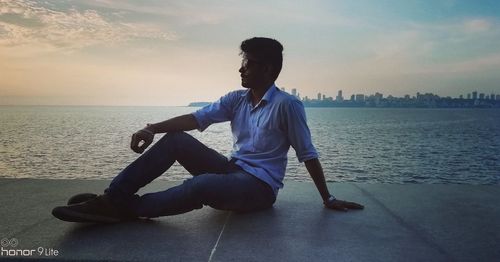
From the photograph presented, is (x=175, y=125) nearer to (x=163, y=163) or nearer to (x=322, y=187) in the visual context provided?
(x=163, y=163)

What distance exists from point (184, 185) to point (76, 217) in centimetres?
85

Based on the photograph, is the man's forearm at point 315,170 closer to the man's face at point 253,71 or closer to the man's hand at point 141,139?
the man's face at point 253,71

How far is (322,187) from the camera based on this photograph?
397cm

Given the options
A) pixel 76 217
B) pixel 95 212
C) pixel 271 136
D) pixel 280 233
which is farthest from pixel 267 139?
pixel 76 217

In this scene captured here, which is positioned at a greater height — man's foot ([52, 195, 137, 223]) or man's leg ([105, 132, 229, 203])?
man's leg ([105, 132, 229, 203])

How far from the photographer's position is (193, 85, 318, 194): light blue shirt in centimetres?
374

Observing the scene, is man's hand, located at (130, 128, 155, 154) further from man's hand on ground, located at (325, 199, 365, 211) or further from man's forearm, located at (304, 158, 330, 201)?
man's hand on ground, located at (325, 199, 365, 211)

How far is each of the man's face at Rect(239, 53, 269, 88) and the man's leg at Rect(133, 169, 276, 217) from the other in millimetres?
882

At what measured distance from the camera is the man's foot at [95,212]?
10.1 feet

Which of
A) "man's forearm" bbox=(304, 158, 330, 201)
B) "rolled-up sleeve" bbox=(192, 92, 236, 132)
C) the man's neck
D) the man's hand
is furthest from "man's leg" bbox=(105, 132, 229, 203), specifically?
"man's forearm" bbox=(304, 158, 330, 201)

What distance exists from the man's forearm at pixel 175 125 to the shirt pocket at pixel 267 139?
669 millimetres

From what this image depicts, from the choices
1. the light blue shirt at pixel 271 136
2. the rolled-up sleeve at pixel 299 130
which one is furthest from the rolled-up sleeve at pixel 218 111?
the rolled-up sleeve at pixel 299 130

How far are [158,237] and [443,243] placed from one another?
6.90ft

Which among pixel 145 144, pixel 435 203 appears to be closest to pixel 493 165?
pixel 435 203
